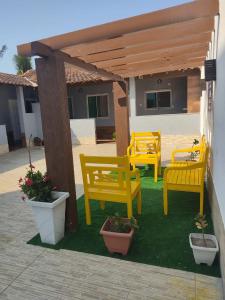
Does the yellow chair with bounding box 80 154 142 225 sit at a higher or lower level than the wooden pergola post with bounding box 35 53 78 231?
lower

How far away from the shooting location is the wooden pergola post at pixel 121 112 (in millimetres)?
5621

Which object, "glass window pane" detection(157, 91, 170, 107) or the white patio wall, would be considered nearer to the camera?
the white patio wall

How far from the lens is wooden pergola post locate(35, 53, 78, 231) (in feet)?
8.61

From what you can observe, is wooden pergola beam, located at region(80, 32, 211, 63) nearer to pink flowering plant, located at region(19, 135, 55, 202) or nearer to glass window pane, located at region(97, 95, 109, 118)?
pink flowering plant, located at region(19, 135, 55, 202)

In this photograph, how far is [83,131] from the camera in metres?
11.0

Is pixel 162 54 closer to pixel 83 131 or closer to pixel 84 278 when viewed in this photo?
pixel 84 278

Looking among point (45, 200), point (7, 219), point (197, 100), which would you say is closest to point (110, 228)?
point (45, 200)

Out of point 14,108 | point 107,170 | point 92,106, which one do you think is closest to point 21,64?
point 14,108

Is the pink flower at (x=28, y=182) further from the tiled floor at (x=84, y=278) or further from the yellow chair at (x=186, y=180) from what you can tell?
the yellow chair at (x=186, y=180)

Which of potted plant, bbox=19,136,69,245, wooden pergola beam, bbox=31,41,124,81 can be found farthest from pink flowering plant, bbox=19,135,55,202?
wooden pergola beam, bbox=31,41,124,81

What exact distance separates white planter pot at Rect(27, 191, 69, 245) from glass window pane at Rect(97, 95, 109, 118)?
10.2 m

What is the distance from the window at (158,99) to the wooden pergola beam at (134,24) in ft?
31.2

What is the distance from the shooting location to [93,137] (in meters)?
10.9

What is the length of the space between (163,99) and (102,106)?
346cm
